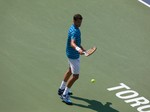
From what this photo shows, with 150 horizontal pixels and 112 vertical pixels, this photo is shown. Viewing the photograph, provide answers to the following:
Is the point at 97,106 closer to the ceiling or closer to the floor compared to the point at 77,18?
closer to the floor

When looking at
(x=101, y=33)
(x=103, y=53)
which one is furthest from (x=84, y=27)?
(x=103, y=53)

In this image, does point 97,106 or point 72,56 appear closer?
point 72,56

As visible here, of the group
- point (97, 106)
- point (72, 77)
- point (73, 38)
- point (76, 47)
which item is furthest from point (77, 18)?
point (97, 106)

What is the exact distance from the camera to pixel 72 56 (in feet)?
38.3

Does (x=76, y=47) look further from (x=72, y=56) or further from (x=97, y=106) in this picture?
(x=97, y=106)

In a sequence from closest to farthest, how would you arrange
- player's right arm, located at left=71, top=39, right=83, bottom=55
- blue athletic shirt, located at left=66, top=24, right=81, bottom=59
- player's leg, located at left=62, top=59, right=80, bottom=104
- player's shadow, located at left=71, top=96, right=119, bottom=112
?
1. player's right arm, located at left=71, top=39, right=83, bottom=55
2. blue athletic shirt, located at left=66, top=24, right=81, bottom=59
3. player's leg, located at left=62, top=59, right=80, bottom=104
4. player's shadow, located at left=71, top=96, right=119, bottom=112

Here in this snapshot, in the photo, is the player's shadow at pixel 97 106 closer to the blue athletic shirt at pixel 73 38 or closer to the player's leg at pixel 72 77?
the player's leg at pixel 72 77

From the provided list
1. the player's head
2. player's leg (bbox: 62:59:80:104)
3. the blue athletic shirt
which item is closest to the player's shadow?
player's leg (bbox: 62:59:80:104)

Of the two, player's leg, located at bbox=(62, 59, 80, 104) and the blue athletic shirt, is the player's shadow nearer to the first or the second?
player's leg, located at bbox=(62, 59, 80, 104)

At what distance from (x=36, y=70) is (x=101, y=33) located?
10.9 ft

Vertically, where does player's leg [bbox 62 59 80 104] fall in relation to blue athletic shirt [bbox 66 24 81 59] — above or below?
below

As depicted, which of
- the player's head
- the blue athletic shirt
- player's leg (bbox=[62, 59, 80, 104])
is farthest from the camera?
player's leg (bbox=[62, 59, 80, 104])

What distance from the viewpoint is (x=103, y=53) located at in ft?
47.4

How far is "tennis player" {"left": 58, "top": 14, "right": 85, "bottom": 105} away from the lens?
11.3 m
